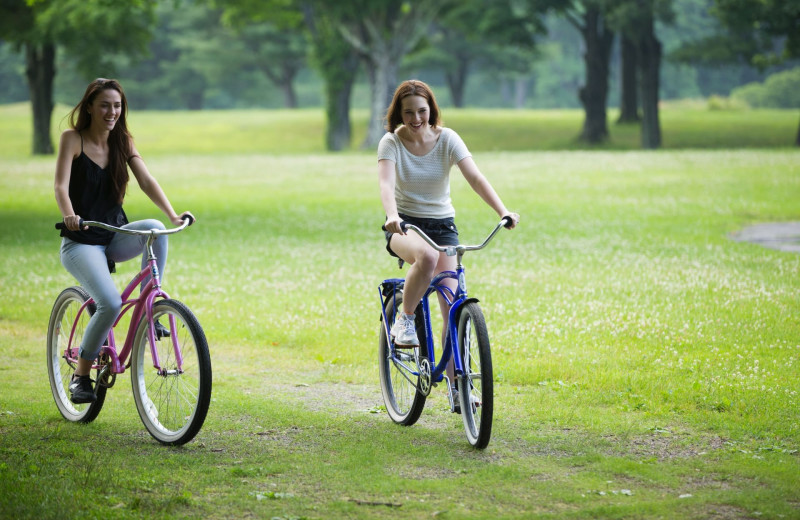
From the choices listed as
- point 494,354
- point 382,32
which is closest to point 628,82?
point 382,32

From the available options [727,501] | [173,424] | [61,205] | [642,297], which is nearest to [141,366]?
[173,424]

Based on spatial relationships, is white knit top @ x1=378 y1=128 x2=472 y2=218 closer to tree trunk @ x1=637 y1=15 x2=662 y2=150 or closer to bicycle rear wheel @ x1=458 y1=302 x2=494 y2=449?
bicycle rear wheel @ x1=458 y1=302 x2=494 y2=449

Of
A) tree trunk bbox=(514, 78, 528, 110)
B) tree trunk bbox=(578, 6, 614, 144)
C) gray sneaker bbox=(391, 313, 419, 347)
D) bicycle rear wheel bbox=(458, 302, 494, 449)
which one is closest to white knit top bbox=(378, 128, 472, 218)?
gray sneaker bbox=(391, 313, 419, 347)

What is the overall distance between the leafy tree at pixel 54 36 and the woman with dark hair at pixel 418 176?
35.3 m

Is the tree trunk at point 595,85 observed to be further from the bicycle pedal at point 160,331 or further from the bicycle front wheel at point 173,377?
the bicycle pedal at point 160,331

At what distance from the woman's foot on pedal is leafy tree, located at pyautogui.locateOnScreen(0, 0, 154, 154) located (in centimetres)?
3508

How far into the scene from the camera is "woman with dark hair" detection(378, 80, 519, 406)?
6520 millimetres

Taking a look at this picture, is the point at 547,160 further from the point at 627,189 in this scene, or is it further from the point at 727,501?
the point at 727,501

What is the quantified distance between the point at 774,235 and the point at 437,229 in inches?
545

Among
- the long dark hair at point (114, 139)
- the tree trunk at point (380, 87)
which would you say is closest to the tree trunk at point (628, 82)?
the tree trunk at point (380, 87)

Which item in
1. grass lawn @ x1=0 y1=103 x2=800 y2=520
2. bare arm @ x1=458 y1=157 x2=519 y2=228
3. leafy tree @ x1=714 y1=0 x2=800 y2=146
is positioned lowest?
grass lawn @ x1=0 y1=103 x2=800 y2=520

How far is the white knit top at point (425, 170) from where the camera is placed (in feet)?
21.7

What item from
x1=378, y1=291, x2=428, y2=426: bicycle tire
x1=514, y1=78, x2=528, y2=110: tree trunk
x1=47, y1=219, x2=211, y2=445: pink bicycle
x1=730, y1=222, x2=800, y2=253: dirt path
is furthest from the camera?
x1=514, y1=78, x2=528, y2=110: tree trunk

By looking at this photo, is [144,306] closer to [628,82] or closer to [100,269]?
[100,269]
